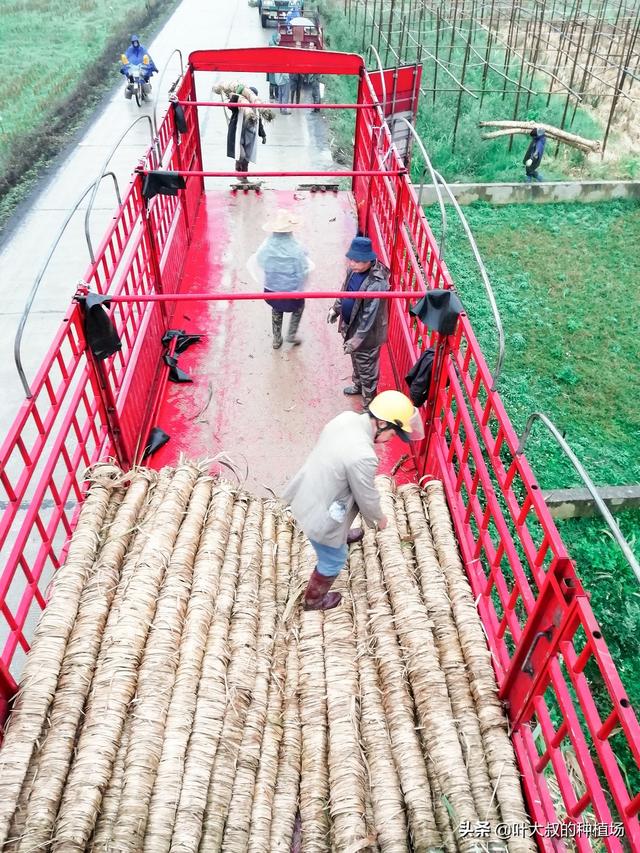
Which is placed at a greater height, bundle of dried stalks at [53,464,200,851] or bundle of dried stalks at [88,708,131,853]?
bundle of dried stalks at [53,464,200,851]

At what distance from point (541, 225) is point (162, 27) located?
20.7m

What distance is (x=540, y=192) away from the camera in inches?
489

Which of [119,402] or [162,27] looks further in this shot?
[162,27]

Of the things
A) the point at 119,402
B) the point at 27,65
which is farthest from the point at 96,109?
the point at 119,402

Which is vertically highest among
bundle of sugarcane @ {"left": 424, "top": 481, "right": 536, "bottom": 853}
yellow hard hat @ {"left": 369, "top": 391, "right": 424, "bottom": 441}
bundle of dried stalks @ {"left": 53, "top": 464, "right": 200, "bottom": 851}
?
yellow hard hat @ {"left": 369, "top": 391, "right": 424, "bottom": 441}

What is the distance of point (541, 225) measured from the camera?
1173 centimetres

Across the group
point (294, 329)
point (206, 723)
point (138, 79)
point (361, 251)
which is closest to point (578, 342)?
point (294, 329)

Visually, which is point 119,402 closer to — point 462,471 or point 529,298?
point 462,471

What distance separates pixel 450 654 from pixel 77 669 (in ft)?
6.58

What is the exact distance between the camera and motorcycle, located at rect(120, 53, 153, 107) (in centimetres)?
1709

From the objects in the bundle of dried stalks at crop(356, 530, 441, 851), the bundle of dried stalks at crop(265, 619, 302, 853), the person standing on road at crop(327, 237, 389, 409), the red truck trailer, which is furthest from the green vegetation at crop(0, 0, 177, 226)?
the bundle of dried stalks at crop(265, 619, 302, 853)

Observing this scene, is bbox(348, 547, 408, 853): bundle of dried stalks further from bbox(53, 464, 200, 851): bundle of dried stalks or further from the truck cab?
the truck cab

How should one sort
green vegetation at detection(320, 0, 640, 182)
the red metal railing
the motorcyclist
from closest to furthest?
the red metal railing → green vegetation at detection(320, 0, 640, 182) → the motorcyclist

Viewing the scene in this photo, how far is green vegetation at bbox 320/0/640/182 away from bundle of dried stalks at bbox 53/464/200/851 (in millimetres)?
11749
